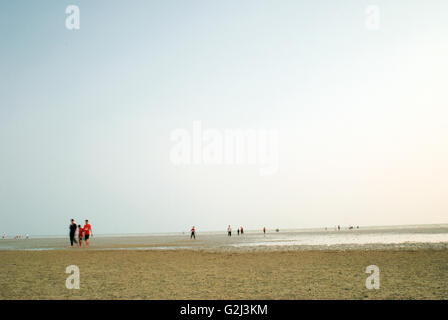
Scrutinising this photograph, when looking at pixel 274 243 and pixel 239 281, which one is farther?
pixel 274 243

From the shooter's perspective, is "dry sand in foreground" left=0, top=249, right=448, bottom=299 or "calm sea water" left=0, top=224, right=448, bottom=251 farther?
"calm sea water" left=0, top=224, right=448, bottom=251

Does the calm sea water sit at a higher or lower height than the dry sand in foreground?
lower

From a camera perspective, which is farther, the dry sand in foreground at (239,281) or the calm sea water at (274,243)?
the calm sea water at (274,243)

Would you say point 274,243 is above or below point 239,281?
below

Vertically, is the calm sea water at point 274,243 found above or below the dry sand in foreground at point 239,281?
below

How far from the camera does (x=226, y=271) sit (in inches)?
580
